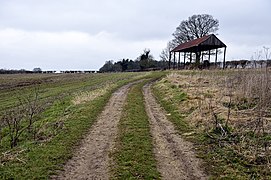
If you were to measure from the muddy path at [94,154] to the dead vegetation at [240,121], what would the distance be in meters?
2.48

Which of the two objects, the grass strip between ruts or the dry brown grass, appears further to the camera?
the dry brown grass

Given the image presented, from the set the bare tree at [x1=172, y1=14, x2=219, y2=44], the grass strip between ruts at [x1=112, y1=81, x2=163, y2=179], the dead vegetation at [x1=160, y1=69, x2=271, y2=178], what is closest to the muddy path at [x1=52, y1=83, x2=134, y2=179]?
the grass strip between ruts at [x1=112, y1=81, x2=163, y2=179]

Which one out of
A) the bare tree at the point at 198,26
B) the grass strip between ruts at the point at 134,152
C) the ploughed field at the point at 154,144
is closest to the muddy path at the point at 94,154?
the ploughed field at the point at 154,144

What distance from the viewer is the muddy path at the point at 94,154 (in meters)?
5.77

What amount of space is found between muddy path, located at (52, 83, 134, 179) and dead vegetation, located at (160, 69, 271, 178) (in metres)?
2.48

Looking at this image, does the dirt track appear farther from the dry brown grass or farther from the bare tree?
the bare tree

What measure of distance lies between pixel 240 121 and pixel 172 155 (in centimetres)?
316

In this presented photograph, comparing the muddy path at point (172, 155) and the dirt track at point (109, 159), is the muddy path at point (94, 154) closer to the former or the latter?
→ the dirt track at point (109, 159)

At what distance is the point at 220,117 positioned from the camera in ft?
31.7

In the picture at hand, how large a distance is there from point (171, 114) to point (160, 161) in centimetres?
554

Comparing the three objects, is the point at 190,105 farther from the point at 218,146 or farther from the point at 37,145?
the point at 37,145

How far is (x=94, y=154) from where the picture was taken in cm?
696

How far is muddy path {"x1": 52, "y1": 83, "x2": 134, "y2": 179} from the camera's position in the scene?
5.77m

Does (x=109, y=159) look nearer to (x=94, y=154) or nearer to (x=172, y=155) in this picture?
(x=94, y=154)
